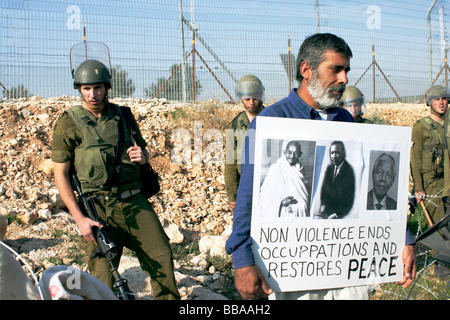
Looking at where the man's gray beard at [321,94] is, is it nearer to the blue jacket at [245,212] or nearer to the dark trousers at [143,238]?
the blue jacket at [245,212]

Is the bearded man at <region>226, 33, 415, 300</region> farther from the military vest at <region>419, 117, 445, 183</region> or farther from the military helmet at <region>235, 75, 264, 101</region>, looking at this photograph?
the military vest at <region>419, 117, 445, 183</region>

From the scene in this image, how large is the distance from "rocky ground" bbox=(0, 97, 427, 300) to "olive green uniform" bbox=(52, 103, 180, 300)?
110 cm

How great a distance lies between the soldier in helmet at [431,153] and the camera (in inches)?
212

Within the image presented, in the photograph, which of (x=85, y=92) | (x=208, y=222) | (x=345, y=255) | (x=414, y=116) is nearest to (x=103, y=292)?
(x=345, y=255)

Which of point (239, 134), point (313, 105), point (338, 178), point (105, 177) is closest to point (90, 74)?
point (105, 177)

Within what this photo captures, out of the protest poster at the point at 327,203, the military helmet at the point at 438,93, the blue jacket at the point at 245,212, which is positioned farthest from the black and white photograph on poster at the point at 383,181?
the military helmet at the point at 438,93

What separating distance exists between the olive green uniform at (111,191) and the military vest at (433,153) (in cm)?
353

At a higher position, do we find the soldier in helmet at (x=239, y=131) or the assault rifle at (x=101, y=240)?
the soldier in helmet at (x=239, y=131)

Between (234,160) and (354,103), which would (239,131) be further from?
(354,103)

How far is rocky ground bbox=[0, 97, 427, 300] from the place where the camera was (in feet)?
17.0

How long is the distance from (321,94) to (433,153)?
12.2ft

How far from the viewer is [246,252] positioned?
1.98 metres

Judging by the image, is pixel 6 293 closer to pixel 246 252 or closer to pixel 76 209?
pixel 246 252
